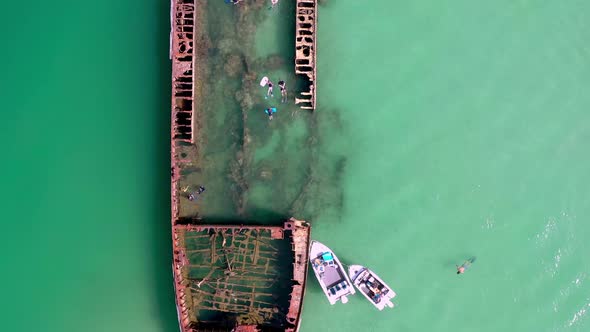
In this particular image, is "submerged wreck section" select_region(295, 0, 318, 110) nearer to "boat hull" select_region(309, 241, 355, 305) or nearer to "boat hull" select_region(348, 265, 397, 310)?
"boat hull" select_region(309, 241, 355, 305)

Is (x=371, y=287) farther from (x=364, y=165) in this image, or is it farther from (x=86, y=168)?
(x=86, y=168)

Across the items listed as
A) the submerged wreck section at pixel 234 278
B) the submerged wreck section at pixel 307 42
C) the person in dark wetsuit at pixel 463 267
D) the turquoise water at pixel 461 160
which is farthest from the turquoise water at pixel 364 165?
the submerged wreck section at pixel 234 278

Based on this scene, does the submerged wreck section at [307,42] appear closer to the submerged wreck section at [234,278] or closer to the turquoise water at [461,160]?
the turquoise water at [461,160]

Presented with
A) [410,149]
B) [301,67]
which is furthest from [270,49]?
[410,149]

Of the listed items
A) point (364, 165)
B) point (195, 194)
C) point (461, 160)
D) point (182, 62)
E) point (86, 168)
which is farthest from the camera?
point (86, 168)

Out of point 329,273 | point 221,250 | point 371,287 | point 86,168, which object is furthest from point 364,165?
point 86,168

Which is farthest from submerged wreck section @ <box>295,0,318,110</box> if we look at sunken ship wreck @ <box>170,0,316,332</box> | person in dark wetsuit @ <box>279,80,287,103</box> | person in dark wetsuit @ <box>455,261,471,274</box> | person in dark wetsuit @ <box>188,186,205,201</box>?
person in dark wetsuit @ <box>455,261,471,274</box>
